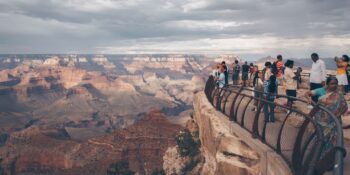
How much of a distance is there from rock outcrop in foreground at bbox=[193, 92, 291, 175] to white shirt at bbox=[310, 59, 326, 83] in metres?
3.24

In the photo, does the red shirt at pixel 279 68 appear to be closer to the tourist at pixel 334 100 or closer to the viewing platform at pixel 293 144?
the viewing platform at pixel 293 144

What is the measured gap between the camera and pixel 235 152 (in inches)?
473

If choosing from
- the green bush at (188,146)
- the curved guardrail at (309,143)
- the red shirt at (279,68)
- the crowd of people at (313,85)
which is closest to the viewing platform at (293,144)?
the curved guardrail at (309,143)

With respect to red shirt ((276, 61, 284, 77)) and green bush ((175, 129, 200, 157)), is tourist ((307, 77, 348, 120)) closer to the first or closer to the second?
red shirt ((276, 61, 284, 77))

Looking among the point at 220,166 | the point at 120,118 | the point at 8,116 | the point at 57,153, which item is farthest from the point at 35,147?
the point at 220,166

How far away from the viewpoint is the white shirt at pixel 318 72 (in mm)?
12867

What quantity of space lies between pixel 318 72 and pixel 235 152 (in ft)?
13.3

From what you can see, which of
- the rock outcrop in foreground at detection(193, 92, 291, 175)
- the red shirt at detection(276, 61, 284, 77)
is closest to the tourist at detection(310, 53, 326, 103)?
the rock outcrop in foreground at detection(193, 92, 291, 175)

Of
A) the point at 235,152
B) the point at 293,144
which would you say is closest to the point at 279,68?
the point at 235,152

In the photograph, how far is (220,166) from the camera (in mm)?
12547

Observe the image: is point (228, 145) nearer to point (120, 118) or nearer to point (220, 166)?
point (220, 166)

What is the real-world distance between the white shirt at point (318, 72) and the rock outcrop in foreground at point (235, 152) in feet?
10.6

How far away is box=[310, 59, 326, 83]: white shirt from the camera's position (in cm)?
1287

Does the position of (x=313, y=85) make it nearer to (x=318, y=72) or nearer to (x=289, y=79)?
(x=318, y=72)
